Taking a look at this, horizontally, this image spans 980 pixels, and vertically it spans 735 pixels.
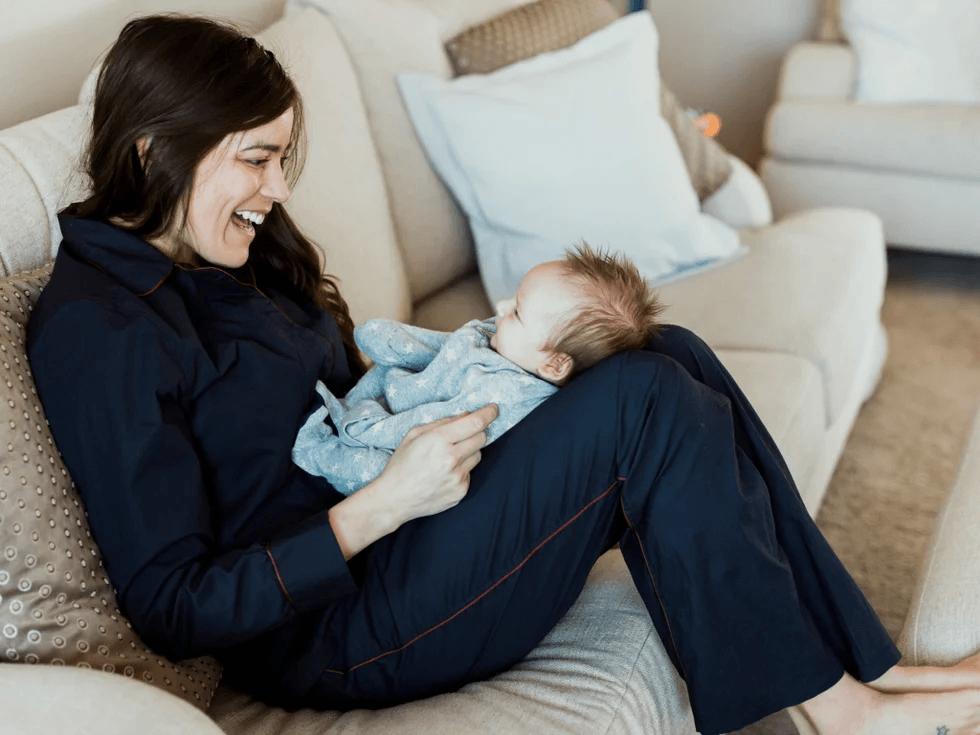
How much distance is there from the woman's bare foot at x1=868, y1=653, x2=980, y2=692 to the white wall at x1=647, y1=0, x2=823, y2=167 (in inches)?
117

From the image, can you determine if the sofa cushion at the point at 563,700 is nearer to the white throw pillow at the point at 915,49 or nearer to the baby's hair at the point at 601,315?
the baby's hair at the point at 601,315

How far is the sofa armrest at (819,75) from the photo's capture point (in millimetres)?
3047

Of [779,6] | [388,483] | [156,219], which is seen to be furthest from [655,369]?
[779,6]

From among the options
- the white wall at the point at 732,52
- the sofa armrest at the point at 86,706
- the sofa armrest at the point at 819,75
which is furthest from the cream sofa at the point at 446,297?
the white wall at the point at 732,52

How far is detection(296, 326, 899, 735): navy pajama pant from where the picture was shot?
110 cm

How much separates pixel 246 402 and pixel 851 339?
1.31 meters

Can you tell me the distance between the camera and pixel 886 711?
3.86 feet

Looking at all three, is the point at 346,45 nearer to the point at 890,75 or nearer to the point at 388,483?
the point at 388,483

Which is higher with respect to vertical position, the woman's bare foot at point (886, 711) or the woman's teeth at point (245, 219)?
the woman's teeth at point (245, 219)

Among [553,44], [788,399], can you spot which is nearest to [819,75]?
[553,44]

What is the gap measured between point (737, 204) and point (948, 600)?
1336 millimetres

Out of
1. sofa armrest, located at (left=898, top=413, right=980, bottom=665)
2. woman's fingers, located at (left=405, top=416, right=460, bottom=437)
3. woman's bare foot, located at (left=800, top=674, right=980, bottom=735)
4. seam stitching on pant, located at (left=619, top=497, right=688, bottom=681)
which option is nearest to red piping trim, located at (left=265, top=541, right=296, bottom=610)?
woman's fingers, located at (left=405, top=416, right=460, bottom=437)

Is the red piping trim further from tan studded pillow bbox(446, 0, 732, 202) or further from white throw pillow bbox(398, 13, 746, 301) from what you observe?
tan studded pillow bbox(446, 0, 732, 202)

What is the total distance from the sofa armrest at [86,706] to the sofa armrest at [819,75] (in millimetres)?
2788
